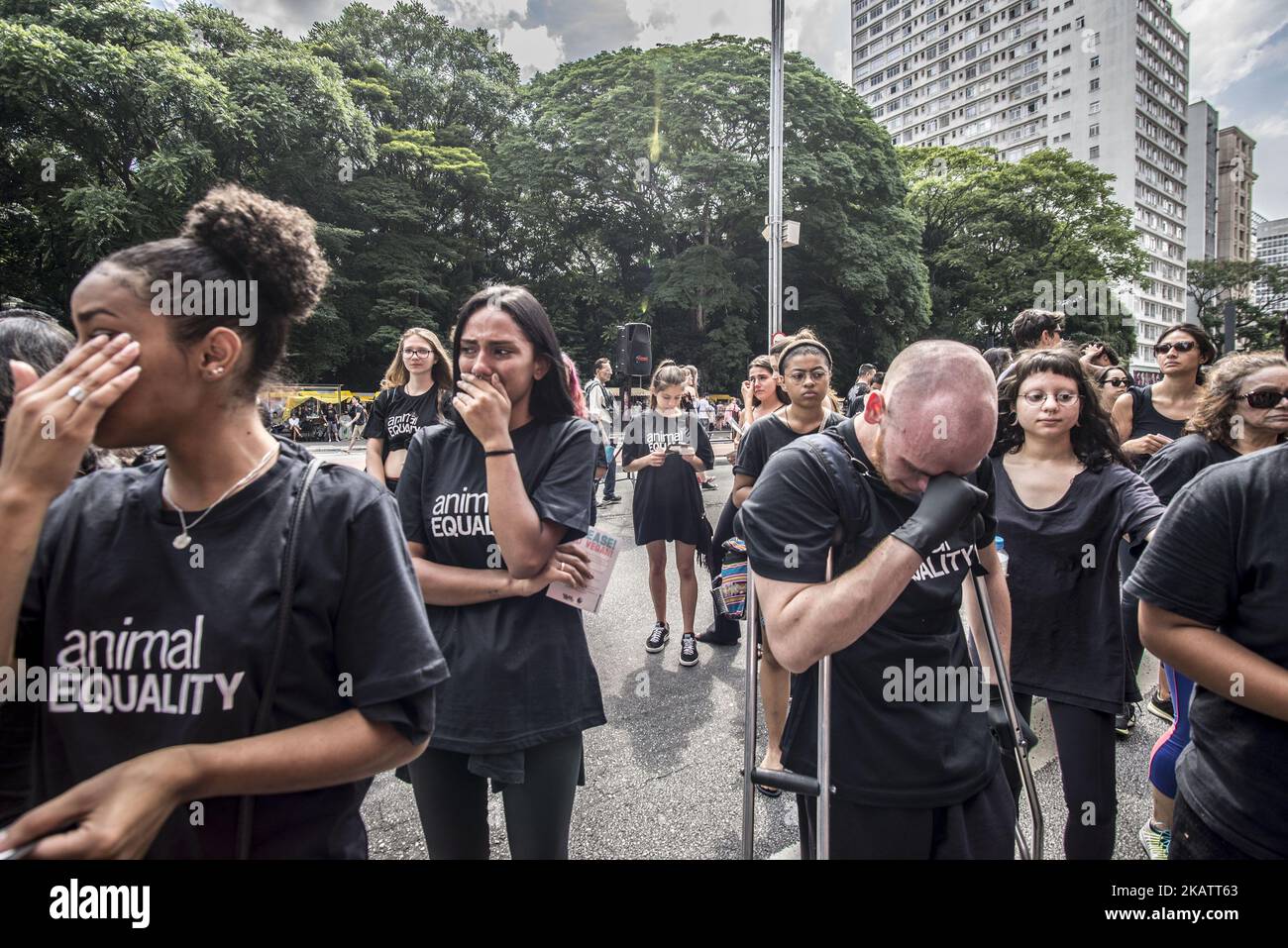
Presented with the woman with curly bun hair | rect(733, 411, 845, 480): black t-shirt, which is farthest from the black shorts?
rect(733, 411, 845, 480): black t-shirt

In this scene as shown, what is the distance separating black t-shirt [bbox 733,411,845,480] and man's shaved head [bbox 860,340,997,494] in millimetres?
2458

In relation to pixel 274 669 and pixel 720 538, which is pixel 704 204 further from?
pixel 274 669

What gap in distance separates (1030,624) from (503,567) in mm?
1997

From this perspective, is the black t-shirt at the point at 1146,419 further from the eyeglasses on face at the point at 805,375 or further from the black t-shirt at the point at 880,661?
the black t-shirt at the point at 880,661

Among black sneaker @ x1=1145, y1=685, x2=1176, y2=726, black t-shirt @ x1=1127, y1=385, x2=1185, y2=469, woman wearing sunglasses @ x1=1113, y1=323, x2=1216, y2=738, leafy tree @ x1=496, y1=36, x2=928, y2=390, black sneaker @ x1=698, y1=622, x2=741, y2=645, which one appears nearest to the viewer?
black sneaker @ x1=1145, y1=685, x2=1176, y2=726

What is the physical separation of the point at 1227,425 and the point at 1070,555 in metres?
1.21

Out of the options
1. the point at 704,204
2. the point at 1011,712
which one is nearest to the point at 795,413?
the point at 1011,712

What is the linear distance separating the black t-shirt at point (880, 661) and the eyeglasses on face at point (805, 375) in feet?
7.92

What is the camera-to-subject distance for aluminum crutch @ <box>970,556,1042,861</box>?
67.7 inches

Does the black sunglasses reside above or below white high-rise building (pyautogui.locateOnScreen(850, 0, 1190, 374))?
below

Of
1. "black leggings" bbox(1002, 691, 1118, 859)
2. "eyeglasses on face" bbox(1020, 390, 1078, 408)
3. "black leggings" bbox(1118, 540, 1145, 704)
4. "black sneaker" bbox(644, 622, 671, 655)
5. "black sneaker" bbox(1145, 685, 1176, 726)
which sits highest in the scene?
"eyeglasses on face" bbox(1020, 390, 1078, 408)

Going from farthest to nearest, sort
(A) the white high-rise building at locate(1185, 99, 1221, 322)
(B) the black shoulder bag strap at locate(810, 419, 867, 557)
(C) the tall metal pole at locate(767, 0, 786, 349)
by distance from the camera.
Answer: (A) the white high-rise building at locate(1185, 99, 1221, 322) → (C) the tall metal pole at locate(767, 0, 786, 349) → (B) the black shoulder bag strap at locate(810, 419, 867, 557)

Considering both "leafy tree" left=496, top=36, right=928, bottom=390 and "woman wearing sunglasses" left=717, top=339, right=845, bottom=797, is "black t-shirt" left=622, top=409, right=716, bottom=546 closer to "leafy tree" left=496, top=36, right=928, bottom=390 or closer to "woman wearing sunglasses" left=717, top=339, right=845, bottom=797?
"woman wearing sunglasses" left=717, top=339, right=845, bottom=797

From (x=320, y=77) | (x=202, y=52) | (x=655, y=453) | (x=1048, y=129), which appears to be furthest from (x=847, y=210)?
(x=1048, y=129)
